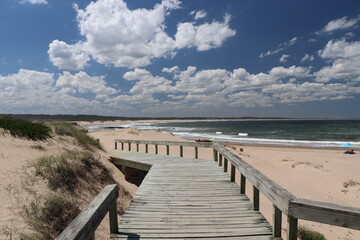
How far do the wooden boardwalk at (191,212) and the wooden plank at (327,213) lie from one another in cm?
107

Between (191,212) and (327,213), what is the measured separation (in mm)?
2476

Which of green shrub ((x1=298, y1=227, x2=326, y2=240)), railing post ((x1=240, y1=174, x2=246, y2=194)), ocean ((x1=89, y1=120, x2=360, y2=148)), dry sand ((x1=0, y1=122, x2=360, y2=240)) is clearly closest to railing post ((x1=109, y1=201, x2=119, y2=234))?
dry sand ((x1=0, y1=122, x2=360, y2=240))

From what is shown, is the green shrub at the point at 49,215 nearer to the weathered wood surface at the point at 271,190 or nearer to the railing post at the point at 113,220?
the railing post at the point at 113,220

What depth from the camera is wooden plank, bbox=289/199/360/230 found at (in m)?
2.23

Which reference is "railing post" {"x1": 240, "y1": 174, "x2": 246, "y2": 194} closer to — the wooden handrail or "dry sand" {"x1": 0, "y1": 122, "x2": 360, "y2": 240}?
"dry sand" {"x1": 0, "y1": 122, "x2": 360, "y2": 240}

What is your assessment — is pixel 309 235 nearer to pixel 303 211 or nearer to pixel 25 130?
pixel 303 211

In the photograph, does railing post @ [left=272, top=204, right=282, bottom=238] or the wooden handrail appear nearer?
the wooden handrail

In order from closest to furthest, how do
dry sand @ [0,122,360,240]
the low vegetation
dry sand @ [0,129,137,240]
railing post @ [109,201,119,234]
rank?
railing post @ [109,201,119,234] < dry sand @ [0,129,137,240] < the low vegetation < dry sand @ [0,122,360,240]

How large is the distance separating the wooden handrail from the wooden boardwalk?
569 mm

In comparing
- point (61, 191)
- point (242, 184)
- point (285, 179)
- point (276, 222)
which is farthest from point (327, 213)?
point (285, 179)

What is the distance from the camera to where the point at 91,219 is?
2.52m

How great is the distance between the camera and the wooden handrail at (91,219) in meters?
2.18

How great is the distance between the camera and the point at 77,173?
21.3 feet

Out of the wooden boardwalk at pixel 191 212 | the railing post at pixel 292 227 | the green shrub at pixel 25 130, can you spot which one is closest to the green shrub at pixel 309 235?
the wooden boardwalk at pixel 191 212
